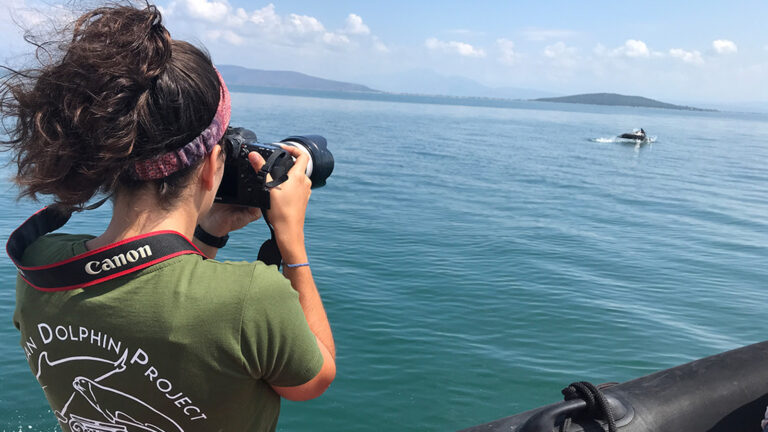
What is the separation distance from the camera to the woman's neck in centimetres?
116

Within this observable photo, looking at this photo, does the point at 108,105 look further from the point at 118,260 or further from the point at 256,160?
the point at 256,160

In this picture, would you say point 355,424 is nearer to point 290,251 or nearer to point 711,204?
point 290,251

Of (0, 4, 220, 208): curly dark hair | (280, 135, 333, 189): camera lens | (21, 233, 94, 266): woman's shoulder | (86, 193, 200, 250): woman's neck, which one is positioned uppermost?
(0, 4, 220, 208): curly dark hair

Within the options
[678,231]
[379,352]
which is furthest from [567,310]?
[678,231]

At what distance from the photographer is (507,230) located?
38.3ft

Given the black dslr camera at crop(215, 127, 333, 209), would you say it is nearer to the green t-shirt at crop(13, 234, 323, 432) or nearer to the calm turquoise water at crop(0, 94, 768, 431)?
the green t-shirt at crop(13, 234, 323, 432)

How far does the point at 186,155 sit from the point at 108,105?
16 centimetres

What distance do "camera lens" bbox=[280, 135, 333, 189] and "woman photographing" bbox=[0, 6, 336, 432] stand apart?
1.66 feet

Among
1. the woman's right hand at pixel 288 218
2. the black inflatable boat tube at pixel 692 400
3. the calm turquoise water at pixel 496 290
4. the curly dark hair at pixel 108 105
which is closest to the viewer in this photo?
the curly dark hair at pixel 108 105

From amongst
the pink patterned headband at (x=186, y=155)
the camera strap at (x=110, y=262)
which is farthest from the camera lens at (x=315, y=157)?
the camera strap at (x=110, y=262)

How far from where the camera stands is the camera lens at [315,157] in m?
1.75

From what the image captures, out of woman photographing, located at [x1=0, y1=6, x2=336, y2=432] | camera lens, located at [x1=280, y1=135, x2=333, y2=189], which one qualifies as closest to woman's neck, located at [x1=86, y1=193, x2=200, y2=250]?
woman photographing, located at [x1=0, y1=6, x2=336, y2=432]

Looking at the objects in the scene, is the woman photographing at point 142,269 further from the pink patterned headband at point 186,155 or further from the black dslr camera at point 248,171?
the black dslr camera at point 248,171

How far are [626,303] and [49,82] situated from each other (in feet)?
25.4
